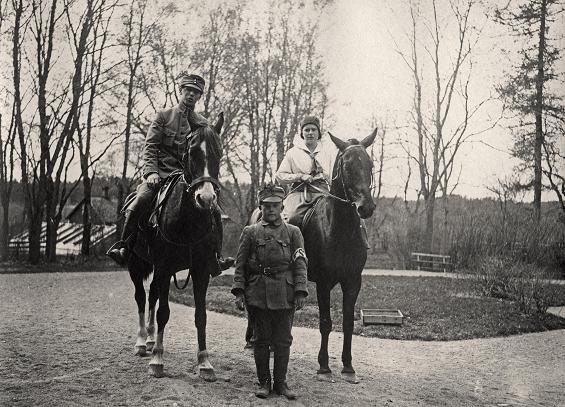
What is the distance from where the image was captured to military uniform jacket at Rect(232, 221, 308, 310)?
5.41m

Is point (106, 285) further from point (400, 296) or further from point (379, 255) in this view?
point (379, 255)

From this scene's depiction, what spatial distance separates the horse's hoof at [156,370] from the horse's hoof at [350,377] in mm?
2069

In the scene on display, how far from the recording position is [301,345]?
8.27 meters

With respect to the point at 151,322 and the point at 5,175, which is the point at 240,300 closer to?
the point at 151,322

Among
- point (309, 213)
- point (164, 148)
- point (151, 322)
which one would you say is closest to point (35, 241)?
point (151, 322)

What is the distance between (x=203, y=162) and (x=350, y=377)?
9.82ft

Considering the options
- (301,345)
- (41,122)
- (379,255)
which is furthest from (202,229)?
(379,255)

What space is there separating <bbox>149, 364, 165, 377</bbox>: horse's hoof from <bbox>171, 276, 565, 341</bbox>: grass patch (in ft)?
15.1

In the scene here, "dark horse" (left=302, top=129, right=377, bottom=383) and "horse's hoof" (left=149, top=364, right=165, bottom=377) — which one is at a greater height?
"dark horse" (left=302, top=129, right=377, bottom=383)

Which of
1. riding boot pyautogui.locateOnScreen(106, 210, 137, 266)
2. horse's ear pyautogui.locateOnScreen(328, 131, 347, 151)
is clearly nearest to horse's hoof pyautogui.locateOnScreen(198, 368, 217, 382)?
riding boot pyautogui.locateOnScreen(106, 210, 137, 266)

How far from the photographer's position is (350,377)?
6211 millimetres

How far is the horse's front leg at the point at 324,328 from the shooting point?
6359mm

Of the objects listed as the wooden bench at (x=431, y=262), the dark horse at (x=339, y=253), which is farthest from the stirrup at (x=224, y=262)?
the wooden bench at (x=431, y=262)

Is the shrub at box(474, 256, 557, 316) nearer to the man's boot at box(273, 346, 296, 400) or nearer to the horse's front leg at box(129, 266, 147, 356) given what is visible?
the man's boot at box(273, 346, 296, 400)
